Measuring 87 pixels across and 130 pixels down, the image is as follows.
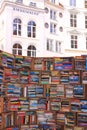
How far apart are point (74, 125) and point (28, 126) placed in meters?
1.16

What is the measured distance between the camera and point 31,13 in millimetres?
21016

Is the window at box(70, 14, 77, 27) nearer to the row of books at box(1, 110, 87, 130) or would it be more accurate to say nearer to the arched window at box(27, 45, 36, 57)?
the arched window at box(27, 45, 36, 57)

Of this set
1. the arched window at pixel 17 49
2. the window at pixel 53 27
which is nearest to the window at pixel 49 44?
the window at pixel 53 27

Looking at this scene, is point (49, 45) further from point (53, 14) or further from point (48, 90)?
point (48, 90)

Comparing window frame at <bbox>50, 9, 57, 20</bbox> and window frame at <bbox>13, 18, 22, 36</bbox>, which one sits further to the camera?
window frame at <bbox>50, 9, 57, 20</bbox>

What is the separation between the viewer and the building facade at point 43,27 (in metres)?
20.1

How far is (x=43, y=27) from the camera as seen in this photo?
2156 cm

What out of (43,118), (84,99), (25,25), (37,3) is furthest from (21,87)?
(37,3)

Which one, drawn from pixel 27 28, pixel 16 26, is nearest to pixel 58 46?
pixel 27 28

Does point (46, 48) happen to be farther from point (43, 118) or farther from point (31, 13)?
point (43, 118)

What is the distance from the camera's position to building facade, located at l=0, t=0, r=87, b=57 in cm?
2014

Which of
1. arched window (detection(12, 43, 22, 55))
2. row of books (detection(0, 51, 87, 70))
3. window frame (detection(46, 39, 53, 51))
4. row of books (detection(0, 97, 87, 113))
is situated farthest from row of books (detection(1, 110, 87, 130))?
window frame (detection(46, 39, 53, 51))

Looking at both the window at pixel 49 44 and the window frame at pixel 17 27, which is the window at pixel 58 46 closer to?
the window at pixel 49 44

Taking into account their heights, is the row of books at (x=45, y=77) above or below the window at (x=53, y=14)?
below
